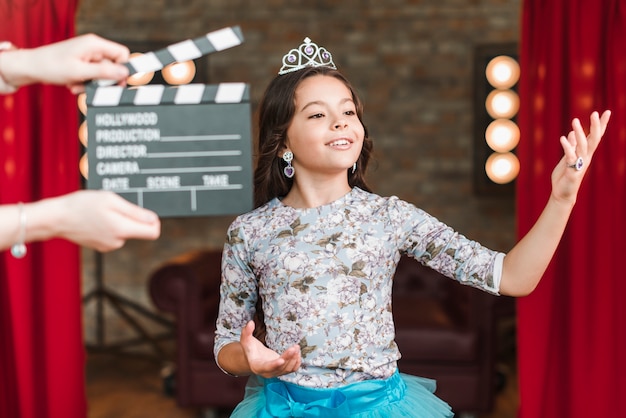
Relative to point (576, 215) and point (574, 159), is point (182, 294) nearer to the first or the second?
point (576, 215)

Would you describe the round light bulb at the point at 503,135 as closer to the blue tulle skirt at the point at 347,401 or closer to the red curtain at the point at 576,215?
the red curtain at the point at 576,215

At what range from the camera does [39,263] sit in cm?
244

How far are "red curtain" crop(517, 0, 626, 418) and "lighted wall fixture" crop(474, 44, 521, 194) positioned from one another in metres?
1.92

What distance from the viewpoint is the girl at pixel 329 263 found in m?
1.47

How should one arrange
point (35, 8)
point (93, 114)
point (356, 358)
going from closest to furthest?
point (93, 114), point (356, 358), point (35, 8)

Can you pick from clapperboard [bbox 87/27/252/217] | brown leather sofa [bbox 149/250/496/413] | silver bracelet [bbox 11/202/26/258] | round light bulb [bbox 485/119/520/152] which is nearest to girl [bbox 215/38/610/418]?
clapperboard [bbox 87/27/252/217]

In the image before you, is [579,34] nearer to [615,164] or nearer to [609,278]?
[615,164]

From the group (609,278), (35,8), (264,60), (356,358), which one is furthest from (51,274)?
(264,60)

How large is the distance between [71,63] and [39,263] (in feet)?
4.90

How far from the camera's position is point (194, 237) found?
4922 millimetres

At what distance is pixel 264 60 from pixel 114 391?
248 cm

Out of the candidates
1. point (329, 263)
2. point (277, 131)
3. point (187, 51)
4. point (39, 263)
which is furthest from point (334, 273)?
point (39, 263)

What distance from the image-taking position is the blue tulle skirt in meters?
1.45

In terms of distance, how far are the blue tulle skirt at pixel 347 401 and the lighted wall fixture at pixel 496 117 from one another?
9.80 feet
